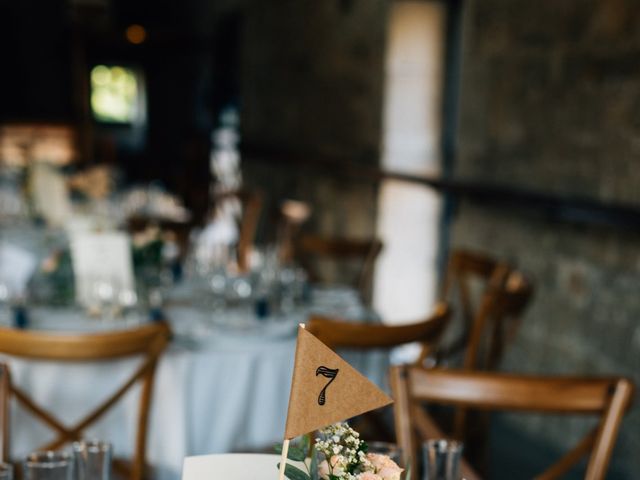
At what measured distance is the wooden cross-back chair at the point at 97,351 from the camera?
A: 81.5 inches

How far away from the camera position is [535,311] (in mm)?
4414

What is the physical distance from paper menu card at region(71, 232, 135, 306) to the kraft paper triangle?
1959mm

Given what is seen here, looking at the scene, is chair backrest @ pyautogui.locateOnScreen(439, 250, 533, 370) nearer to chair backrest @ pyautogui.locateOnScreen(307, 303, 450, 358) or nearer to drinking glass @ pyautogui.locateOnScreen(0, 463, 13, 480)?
chair backrest @ pyautogui.locateOnScreen(307, 303, 450, 358)

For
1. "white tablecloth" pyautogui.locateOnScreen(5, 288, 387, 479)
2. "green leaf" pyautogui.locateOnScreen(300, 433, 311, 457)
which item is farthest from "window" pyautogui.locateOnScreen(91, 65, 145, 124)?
"green leaf" pyautogui.locateOnScreen(300, 433, 311, 457)

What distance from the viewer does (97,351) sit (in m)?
2.09

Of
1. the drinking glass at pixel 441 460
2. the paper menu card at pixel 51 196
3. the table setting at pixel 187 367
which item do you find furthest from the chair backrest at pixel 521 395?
the paper menu card at pixel 51 196

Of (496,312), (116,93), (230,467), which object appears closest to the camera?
(230,467)

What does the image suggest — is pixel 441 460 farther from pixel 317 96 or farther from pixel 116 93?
pixel 116 93

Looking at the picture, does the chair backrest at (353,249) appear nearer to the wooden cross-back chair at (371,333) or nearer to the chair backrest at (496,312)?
the chair backrest at (496,312)

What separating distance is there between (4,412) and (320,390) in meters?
1.26

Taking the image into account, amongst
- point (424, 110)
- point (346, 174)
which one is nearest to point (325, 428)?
point (424, 110)

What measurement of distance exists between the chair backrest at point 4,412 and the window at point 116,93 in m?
12.9

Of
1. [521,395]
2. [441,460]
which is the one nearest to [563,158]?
[521,395]

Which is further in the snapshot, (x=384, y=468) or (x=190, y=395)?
(x=190, y=395)
